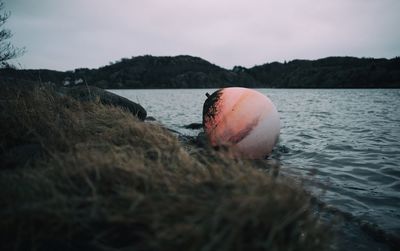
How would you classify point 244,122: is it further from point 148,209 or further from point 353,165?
point 148,209

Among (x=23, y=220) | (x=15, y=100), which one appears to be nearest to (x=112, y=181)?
(x=23, y=220)

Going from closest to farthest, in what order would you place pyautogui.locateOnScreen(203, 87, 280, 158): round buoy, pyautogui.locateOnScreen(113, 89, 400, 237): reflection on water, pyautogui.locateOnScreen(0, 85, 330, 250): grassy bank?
pyautogui.locateOnScreen(0, 85, 330, 250): grassy bank, pyautogui.locateOnScreen(113, 89, 400, 237): reflection on water, pyautogui.locateOnScreen(203, 87, 280, 158): round buoy

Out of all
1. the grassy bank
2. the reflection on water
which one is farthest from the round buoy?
the grassy bank

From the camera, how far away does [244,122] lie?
5.71 meters

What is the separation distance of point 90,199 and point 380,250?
3.36 meters

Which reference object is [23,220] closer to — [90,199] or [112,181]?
[90,199]

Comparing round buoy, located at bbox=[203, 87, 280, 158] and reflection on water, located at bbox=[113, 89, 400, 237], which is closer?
reflection on water, located at bbox=[113, 89, 400, 237]

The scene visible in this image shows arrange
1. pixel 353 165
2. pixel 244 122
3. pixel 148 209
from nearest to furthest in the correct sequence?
pixel 148 209
pixel 244 122
pixel 353 165

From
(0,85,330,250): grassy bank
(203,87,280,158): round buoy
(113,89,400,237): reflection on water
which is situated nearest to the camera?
(0,85,330,250): grassy bank

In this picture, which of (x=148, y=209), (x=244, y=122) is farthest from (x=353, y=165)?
(x=148, y=209)

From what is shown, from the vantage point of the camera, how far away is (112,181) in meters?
2.22

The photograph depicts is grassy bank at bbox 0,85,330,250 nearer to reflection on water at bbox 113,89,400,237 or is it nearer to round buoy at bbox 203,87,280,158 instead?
reflection on water at bbox 113,89,400,237

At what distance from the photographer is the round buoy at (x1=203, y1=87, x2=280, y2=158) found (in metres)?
5.70

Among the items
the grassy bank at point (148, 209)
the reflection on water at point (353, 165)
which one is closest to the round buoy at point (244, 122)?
the reflection on water at point (353, 165)
